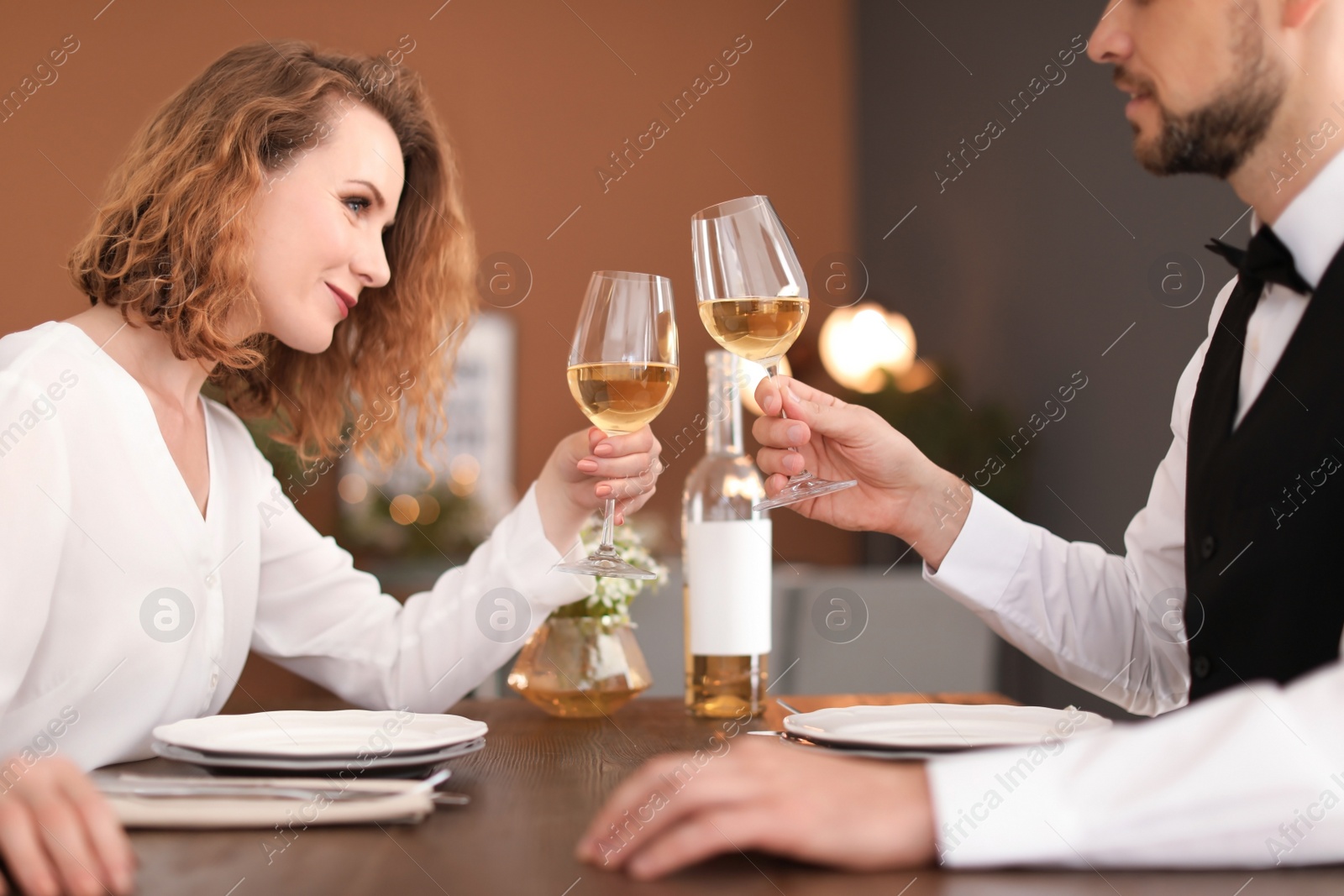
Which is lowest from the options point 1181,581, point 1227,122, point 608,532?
point 1181,581

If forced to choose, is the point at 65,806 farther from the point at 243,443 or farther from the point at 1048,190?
the point at 1048,190

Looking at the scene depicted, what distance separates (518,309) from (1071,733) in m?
5.21

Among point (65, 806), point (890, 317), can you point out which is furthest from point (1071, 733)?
point (890, 317)

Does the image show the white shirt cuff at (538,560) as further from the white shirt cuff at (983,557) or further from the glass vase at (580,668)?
the white shirt cuff at (983,557)

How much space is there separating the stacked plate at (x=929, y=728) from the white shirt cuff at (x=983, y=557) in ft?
1.08

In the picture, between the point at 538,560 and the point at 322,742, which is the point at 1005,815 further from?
the point at 538,560

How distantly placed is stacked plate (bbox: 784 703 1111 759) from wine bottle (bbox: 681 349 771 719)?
26 cm

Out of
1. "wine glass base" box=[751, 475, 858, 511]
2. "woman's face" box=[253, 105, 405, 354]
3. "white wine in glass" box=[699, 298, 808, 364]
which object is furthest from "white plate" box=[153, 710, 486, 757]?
"woman's face" box=[253, 105, 405, 354]

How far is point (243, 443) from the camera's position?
5.24 ft

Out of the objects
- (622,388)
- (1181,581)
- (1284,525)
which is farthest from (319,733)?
(1181,581)

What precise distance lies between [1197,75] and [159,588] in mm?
1344

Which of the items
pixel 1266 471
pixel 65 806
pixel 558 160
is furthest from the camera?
pixel 558 160

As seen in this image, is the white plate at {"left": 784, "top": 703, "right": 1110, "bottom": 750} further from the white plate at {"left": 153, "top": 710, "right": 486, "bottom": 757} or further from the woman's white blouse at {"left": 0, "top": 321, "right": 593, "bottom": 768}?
the woman's white blouse at {"left": 0, "top": 321, "right": 593, "bottom": 768}

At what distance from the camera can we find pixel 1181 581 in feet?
4.62
